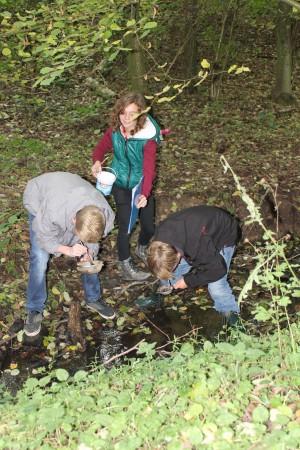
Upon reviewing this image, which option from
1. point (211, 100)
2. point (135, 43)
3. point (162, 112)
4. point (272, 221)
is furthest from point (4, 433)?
point (211, 100)

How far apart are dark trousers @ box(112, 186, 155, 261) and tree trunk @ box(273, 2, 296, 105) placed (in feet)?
19.6

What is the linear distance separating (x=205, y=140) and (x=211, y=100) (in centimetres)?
185

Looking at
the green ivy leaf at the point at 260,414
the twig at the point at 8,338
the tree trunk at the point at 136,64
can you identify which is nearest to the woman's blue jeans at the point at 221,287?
the twig at the point at 8,338

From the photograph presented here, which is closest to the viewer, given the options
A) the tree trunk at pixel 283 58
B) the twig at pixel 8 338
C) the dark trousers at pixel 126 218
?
the twig at pixel 8 338

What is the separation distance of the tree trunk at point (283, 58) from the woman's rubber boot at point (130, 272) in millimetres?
6298

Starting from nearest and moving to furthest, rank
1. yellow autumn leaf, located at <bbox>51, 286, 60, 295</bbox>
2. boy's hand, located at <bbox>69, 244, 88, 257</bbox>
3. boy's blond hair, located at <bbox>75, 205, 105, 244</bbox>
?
1. boy's blond hair, located at <bbox>75, 205, 105, 244</bbox>
2. boy's hand, located at <bbox>69, 244, 88, 257</bbox>
3. yellow autumn leaf, located at <bbox>51, 286, 60, 295</bbox>

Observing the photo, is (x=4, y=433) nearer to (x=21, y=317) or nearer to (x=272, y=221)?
(x=21, y=317)

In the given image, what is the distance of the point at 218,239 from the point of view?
15.0 ft

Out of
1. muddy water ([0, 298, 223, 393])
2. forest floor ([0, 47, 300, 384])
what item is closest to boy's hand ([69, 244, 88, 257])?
muddy water ([0, 298, 223, 393])

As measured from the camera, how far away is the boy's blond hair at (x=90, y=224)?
3988mm

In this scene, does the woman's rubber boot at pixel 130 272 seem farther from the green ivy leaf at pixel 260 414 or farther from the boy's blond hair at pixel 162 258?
the green ivy leaf at pixel 260 414

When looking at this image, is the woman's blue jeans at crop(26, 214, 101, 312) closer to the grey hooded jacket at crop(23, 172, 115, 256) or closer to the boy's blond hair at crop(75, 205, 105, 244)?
the grey hooded jacket at crop(23, 172, 115, 256)

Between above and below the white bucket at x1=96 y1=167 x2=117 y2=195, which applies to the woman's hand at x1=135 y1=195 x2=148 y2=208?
below

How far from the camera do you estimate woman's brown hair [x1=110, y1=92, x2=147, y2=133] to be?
4812 millimetres
